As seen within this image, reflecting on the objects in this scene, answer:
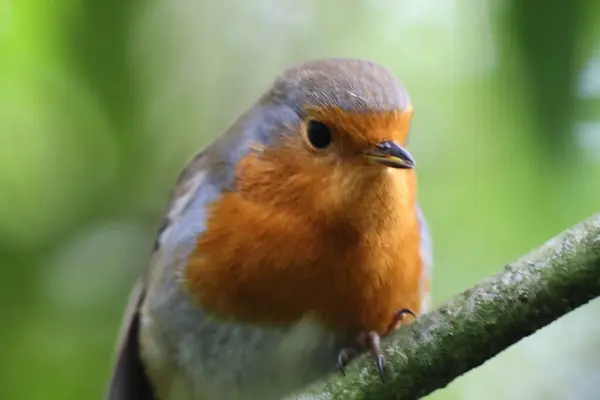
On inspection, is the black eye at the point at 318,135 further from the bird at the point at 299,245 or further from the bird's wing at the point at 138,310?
the bird's wing at the point at 138,310

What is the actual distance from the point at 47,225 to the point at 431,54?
58.6 inches

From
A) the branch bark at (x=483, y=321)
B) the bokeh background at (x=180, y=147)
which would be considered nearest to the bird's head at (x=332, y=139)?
the branch bark at (x=483, y=321)

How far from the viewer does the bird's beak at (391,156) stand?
1.67 m

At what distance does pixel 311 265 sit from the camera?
179 centimetres

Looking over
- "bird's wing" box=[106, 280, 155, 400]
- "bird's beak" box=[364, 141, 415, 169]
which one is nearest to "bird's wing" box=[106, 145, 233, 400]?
"bird's wing" box=[106, 280, 155, 400]

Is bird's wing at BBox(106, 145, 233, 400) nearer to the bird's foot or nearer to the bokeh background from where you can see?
the bokeh background

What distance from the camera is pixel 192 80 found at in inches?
126

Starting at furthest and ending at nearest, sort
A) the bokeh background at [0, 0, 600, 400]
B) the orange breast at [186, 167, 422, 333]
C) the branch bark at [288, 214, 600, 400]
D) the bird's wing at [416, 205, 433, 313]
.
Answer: the bokeh background at [0, 0, 600, 400], the bird's wing at [416, 205, 433, 313], the orange breast at [186, 167, 422, 333], the branch bark at [288, 214, 600, 400]

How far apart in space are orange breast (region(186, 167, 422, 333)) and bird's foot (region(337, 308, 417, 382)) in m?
0.02

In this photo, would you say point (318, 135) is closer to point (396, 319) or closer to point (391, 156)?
point (391, 156)

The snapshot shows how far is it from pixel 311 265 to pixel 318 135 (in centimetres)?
29

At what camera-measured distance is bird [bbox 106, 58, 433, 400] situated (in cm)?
176

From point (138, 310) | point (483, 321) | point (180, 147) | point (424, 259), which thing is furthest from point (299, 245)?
point (180, 147)

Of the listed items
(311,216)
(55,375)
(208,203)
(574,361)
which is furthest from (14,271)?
(574,361)
